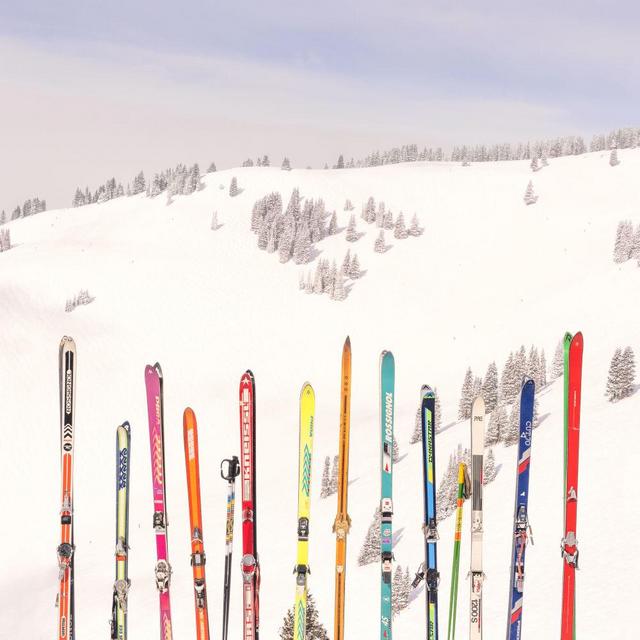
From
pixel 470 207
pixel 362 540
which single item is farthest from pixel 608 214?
pixel 362 540

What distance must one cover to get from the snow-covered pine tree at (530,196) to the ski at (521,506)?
104265 mm

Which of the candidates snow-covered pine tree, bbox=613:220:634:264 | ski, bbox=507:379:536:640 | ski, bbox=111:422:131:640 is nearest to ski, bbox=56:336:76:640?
ski, bbox=111:422:131:640

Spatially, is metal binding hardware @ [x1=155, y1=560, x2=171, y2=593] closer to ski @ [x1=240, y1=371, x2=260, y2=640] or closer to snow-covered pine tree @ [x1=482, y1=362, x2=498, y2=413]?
ski @ [x1=240, y1=371, x2=260, y2=640]

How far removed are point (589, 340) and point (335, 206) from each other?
64419mm

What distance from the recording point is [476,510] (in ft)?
38.4

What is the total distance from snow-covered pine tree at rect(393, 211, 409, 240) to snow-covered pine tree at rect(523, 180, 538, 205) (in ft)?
61.0

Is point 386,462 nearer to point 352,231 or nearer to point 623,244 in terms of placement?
point 623,244

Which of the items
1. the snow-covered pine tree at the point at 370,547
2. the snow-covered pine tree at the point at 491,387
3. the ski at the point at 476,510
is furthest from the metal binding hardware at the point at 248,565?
the snow-covered pine tree at the point at 491,387

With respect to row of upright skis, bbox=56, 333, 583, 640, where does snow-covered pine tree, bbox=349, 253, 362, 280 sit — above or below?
below

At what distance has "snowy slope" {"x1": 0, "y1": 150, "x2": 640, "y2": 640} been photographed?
28.6 meters

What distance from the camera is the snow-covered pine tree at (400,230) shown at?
10512 cm

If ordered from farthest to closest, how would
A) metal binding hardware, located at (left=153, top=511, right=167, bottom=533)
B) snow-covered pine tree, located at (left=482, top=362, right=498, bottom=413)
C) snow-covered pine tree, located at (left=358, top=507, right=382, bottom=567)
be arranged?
1. snow-covered pine tree, located at (left=482, top=362, right=498, bottom=413)
2. snow-covered pine tree, located at (left=358, top=507, right=382, bottom=567)
3. metal binding hardware, located at (left=153, top=511, right=167, bottom=533)

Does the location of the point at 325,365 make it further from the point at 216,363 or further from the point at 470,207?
the point at 470,207

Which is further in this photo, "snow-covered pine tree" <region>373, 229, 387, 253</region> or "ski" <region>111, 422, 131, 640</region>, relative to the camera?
"snow-covered pine tree" <region>373, 229, 387, 253</region>
